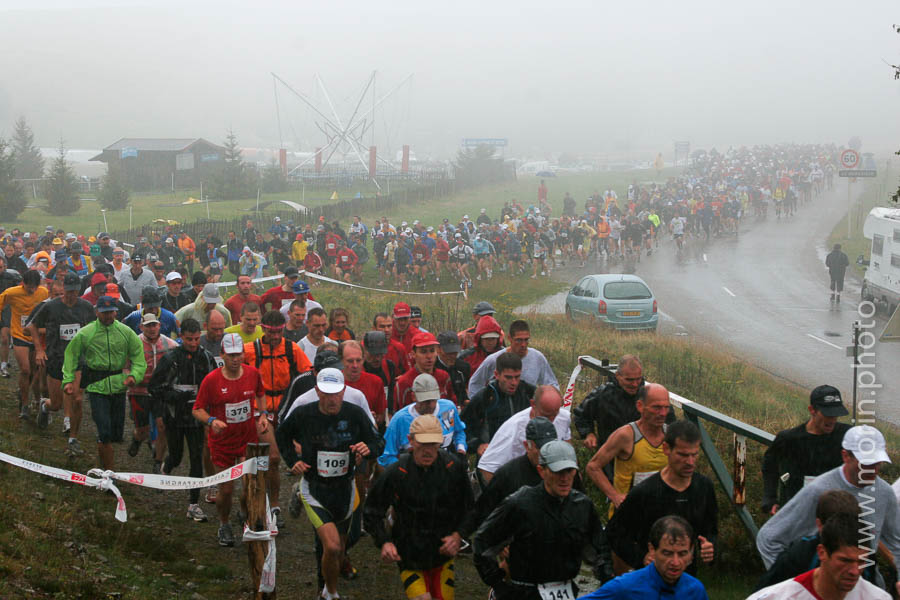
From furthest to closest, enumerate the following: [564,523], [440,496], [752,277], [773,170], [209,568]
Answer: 1. [773,170]
2. [752,277]
3. [209,568]
4. [440,496]
5. [564,523]

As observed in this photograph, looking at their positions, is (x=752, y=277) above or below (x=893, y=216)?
below

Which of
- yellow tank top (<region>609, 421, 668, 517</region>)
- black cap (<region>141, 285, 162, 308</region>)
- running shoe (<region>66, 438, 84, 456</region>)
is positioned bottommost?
running shoe (<region>66, 438, 84, 456</region>)

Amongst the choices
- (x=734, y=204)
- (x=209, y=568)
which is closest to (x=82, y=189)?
(x=734, y=204)

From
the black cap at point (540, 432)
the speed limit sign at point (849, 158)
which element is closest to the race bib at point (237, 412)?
the black cap at point (540, 432)

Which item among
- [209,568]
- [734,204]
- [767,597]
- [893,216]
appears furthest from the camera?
[734,204]

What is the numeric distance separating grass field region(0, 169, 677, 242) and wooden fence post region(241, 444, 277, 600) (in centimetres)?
3609

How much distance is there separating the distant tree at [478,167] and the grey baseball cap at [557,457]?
211ft

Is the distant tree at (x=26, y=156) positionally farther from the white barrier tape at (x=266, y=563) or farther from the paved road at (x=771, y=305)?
the white barrier tape at (x=266, y=563)

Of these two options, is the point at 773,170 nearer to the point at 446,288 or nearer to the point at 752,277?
the point at 752,277

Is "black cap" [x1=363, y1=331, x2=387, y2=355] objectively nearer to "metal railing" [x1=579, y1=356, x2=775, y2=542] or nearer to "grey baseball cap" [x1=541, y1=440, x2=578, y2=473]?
"metal railing" [x1=579, y1=356, x2=775, y2=542]

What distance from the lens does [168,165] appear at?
69938 mm

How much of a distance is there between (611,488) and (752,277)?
95.5ft

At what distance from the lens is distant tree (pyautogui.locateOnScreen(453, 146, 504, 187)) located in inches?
Result: 2800

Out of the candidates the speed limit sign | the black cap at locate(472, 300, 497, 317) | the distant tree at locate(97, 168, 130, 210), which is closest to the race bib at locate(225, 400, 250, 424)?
the black cap at locate(472, 300, 497, 317)
